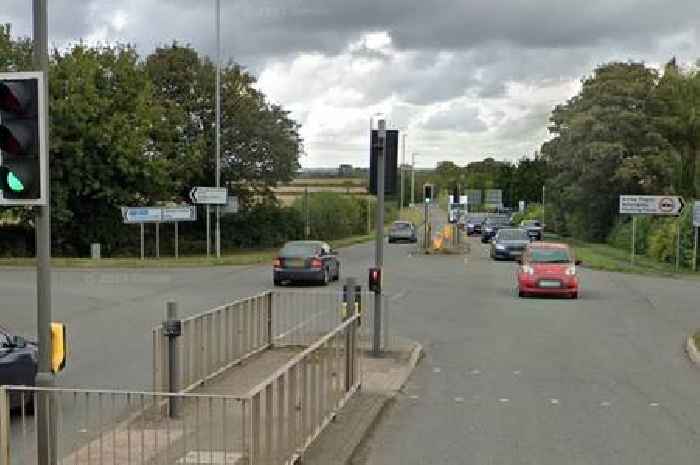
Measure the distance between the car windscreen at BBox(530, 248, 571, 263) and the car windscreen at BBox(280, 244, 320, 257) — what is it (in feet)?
22.1

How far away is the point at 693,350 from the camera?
15.1 m

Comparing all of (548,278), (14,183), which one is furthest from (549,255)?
(14,183)

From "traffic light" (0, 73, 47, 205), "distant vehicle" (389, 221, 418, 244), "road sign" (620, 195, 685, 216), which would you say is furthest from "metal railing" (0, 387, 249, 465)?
"distant vehicle" (389, 221, 418, 244)

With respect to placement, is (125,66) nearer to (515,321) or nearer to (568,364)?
(515,321)

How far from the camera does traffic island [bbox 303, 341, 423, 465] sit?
797 centimetres

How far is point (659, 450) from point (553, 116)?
6316cm

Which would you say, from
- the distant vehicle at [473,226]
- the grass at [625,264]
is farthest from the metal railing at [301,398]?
the distant vehicle at [473,226]

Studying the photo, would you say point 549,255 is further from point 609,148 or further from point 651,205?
point 609,148

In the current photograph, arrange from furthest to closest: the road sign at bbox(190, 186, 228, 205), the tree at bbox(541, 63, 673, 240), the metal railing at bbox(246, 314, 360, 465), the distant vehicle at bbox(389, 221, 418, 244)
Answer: the distant vehicle at bbox(389, 221, 418, 244) → the tree at bbox(541, 63, 673, 240) → the road sign at bbox(190, 186, 228, 205) → the metal railing at bbox(246, 314, 360, 465)

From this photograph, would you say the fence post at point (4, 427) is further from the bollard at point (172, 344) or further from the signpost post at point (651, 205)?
the signpost post at point (651, 205)

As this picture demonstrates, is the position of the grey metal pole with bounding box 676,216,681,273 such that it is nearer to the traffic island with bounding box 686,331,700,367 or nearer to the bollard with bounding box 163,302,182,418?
the traffic island with bounding box 686,331,700,367

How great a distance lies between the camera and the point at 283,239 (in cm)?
5866

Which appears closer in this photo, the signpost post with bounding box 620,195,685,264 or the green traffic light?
the green traffic light

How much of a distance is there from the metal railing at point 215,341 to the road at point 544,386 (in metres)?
2.40
